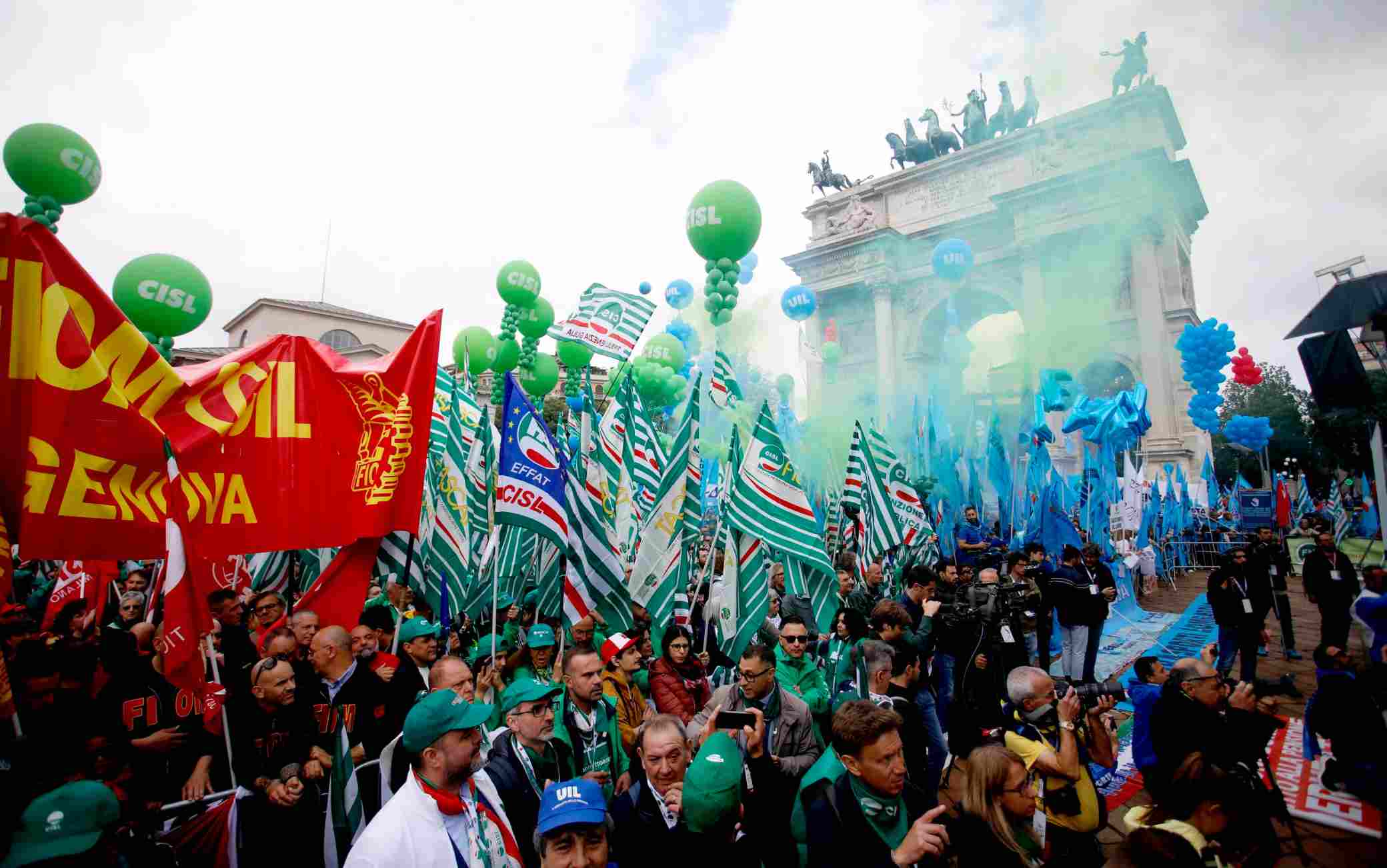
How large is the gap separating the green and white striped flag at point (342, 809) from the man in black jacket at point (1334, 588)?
10.4 m

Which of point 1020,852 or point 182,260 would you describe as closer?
point 1020,852

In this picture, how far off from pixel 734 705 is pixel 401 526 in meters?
2.99

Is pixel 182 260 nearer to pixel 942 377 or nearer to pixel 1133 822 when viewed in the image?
pixel 1133 822

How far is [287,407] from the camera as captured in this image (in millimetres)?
4980

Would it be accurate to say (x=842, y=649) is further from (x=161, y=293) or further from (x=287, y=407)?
(x=161, y=293)

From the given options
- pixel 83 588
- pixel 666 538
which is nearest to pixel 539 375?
pixel 83 588

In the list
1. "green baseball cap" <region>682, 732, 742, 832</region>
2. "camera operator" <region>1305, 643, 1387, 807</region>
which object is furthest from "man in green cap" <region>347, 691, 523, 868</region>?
"camera operator" <region>1305, 643, 1387, 807</region>

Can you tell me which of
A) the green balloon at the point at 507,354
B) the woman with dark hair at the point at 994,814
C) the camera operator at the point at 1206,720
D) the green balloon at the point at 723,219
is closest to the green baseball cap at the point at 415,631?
the woman with dark hair at the point at 994,814

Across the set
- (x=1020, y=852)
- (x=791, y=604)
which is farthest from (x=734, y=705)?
(x=791, y=604)

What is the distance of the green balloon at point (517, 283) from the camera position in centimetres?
1170

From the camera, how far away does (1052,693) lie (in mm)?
3688

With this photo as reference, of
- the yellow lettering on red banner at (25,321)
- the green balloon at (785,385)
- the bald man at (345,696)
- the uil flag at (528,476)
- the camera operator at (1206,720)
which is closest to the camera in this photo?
the yellow lettering on red banner at (25,321)

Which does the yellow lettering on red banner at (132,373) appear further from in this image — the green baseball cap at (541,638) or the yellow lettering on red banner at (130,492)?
the green baseball cap at (541,638)

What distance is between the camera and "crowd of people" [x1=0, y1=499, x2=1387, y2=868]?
8.32 ft
